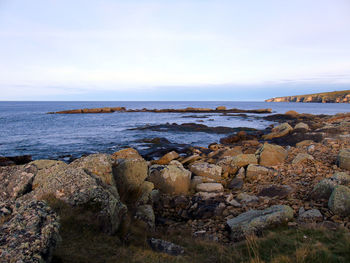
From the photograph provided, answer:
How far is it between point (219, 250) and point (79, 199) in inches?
123

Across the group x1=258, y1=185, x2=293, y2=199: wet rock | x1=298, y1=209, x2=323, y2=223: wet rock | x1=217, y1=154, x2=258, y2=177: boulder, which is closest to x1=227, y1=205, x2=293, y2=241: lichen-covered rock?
x1=298, y1=209, x2=323, y2=223: wet rock

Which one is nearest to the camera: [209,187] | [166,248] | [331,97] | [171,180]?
[166,248]

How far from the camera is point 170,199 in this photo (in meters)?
9.19

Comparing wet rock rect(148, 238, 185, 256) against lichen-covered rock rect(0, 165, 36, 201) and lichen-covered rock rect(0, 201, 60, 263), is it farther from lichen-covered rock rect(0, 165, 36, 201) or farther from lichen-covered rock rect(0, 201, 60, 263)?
lichen-covered rock rect(0, 165, 36, 201)

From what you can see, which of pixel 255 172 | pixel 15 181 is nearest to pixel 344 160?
pixel 255 172

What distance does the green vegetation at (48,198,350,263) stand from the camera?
153 inches

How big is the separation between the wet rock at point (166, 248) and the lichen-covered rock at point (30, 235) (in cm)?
209

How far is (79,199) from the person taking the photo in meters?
5.05

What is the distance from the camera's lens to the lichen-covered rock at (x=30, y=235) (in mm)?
2910

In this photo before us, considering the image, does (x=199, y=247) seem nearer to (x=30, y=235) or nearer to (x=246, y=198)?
(x=30, y=235)

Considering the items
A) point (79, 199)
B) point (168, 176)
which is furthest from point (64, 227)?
point (168, 176)

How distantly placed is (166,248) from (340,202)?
4787mm

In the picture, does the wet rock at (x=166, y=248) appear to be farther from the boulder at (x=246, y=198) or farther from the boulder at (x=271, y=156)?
the boulder at (x=271, y=156)

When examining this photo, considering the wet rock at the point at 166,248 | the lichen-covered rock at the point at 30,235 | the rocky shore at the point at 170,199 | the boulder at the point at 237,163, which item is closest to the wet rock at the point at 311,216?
the rocky shore at the point at 170,199
